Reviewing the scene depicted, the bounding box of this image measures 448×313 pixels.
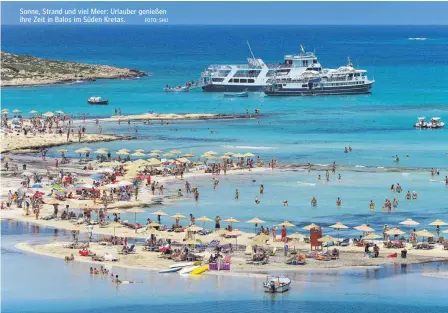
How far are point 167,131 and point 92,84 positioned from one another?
5607 centimetres

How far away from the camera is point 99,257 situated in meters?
48.4

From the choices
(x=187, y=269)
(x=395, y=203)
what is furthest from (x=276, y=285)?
(x=395, y=203)

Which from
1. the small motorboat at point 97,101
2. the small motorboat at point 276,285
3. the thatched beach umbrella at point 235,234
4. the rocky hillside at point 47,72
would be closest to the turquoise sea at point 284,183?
the small motorboat at point 276,285

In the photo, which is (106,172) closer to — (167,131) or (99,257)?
(99,257)

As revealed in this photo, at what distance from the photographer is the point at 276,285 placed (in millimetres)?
43125

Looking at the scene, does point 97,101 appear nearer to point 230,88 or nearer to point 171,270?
point 230,88

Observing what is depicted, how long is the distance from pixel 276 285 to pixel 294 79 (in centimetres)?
9531

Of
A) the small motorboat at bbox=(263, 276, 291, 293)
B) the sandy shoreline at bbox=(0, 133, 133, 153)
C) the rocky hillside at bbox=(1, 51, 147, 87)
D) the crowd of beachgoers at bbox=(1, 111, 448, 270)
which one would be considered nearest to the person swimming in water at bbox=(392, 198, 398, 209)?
the crowd of beachgoers at bbox=(1, 111, 448, 270)

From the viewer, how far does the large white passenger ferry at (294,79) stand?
5364 inches

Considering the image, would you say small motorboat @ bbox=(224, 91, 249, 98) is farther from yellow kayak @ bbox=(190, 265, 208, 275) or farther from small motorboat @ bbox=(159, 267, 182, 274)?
small motorboat @ bbox=(159, 267, 182, 274)

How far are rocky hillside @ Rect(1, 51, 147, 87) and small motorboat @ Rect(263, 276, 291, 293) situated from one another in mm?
108777

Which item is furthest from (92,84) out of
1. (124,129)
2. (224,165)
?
(224,165)

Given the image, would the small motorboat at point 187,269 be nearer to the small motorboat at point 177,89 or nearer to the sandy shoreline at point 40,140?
the sandy shoreline at point 40,140

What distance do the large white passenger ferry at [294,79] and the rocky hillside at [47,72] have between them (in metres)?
28.2
